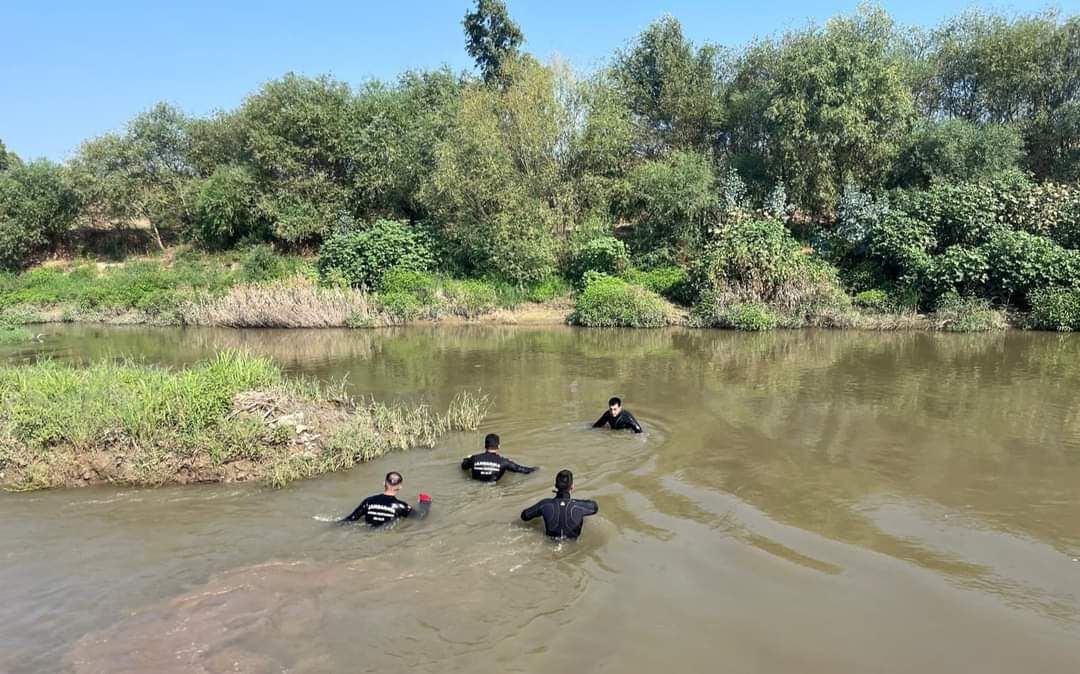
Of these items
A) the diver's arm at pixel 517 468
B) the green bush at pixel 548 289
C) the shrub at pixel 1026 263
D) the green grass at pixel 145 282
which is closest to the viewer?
the diver's arm at pixel 517 468

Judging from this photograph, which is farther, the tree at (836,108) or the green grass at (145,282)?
the green grass at (145,282)

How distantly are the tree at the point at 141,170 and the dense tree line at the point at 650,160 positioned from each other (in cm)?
12

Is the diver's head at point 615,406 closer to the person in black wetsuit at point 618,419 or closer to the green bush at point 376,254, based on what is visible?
the person in black wetsuit at point 618,419

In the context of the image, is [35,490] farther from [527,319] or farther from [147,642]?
[527,319]

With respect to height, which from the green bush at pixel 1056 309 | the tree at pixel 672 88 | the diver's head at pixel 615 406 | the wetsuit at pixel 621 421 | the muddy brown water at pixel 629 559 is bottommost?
the muddy brown water at pixel 629 559

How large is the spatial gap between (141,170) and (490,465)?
1423 inches

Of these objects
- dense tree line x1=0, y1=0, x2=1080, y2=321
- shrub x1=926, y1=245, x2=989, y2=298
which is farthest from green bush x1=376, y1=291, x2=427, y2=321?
shrub x1=926, y1=245, x2=989, y2=298

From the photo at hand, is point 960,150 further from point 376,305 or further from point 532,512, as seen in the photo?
point 532,512

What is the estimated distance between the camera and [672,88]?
34.6 m

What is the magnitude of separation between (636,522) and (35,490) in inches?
314

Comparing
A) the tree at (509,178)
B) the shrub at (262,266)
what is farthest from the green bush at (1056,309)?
the shrub at (262,266)

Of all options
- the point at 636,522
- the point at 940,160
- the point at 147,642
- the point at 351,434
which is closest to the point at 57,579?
the point at 147,642

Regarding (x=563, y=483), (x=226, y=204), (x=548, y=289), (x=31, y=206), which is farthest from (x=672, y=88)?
(x=31, y=206)

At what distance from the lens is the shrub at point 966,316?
22750 millimetres
